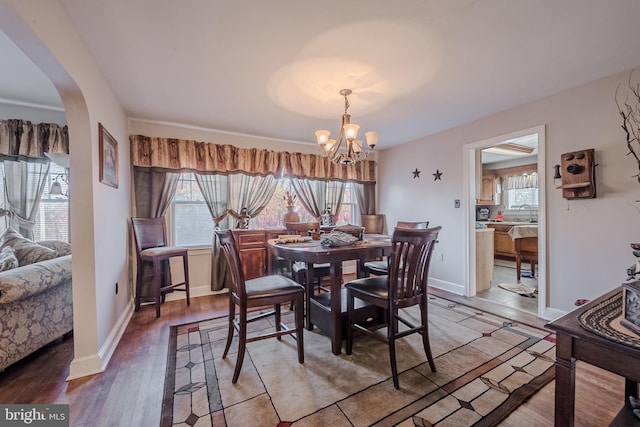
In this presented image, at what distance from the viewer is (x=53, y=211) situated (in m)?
3.20

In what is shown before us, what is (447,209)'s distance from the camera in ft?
12.6

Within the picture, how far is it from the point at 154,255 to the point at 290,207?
79.0 inches

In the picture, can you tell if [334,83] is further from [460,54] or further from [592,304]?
Answer: [592,304]

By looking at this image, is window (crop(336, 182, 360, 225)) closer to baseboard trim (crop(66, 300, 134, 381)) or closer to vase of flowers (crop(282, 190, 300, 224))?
vase of flowers (crop(282, 190, 300, 224))

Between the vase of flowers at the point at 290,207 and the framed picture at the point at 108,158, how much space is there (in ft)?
7.33

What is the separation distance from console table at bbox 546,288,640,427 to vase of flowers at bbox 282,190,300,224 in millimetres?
3505

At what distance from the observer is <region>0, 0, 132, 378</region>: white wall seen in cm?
133

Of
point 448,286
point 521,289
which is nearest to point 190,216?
point 448,286

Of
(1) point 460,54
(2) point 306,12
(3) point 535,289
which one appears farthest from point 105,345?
(3) point 535,289

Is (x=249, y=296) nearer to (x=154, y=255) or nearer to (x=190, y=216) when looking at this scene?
(x=154, y=255)

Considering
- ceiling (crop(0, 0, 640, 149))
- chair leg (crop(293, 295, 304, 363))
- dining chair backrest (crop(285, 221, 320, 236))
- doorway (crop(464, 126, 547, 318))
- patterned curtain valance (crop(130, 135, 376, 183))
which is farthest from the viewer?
patterned curtain valance (crop(130, 135, 376, 183))

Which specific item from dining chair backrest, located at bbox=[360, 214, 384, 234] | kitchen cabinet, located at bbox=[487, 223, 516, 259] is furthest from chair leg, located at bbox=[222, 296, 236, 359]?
kitchen cabinet, located at bbox=[487, 223, 516, 259]

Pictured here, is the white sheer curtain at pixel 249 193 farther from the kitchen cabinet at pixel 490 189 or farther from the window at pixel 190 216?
the kitchen cabinet at pixel 490 189

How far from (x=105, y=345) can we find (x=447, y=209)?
166 inches
